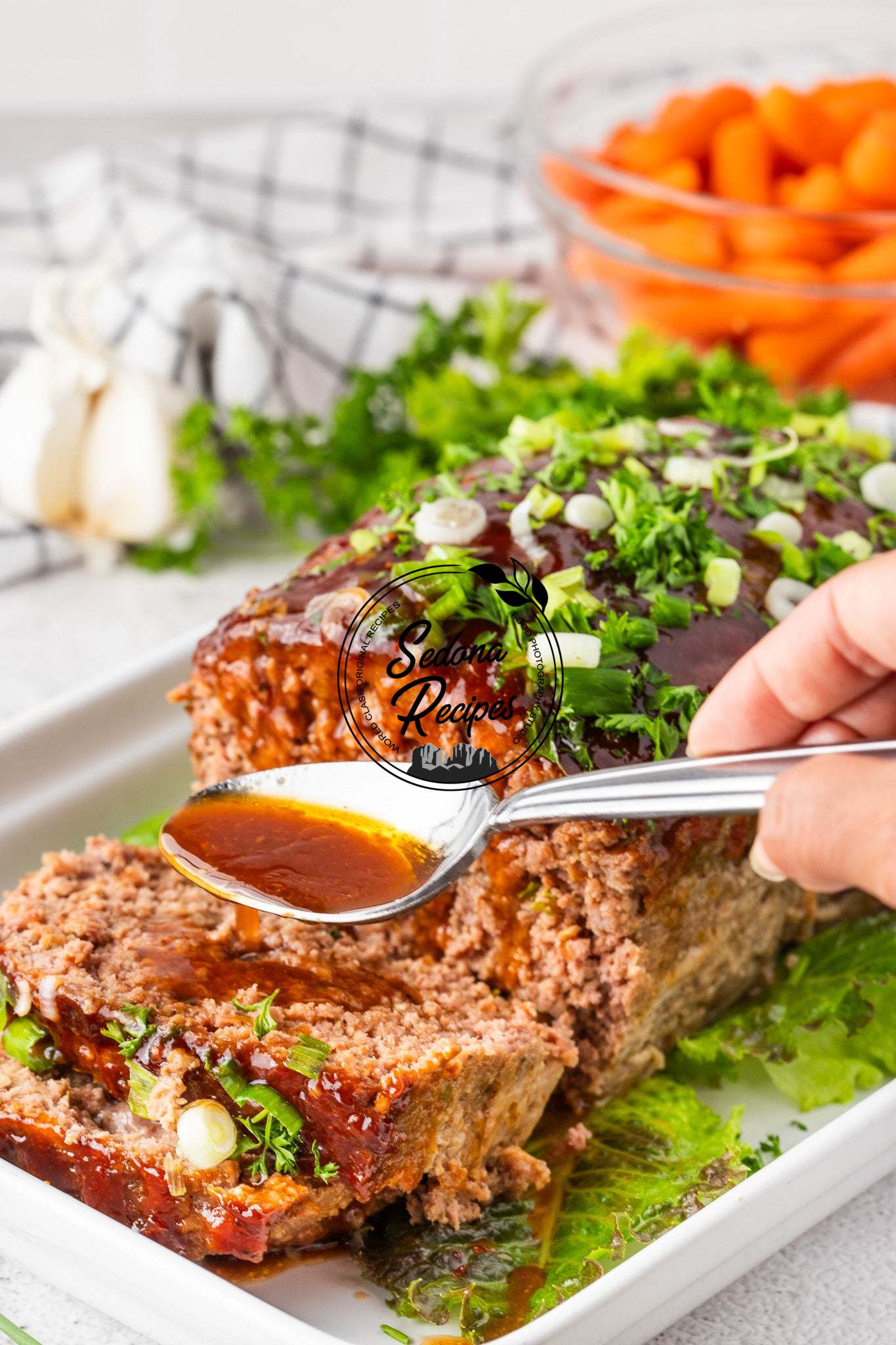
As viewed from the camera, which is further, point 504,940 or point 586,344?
point 586,344

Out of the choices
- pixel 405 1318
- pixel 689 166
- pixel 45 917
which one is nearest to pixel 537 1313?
pixel 405 1318

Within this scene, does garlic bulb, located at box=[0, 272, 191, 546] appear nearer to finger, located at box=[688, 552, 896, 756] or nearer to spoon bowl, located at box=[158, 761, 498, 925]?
spoon bowl, located at box=[158, 761, 498, 925]

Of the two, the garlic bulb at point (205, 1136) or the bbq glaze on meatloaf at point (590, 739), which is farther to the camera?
the bbq glaze on meatloaf at point (590, 739)

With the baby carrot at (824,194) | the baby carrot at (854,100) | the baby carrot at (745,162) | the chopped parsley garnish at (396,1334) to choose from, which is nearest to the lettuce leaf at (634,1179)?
the chopped parsley garnish at (396,1334)

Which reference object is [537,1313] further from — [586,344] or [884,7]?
[884,7]

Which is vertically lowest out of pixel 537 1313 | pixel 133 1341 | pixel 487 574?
pixel 133 1341

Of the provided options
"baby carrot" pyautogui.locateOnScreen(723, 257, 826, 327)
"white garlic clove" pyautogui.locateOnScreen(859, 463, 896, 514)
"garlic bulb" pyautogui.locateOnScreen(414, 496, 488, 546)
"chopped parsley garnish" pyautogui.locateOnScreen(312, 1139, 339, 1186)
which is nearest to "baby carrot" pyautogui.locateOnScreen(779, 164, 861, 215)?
"baby carrot" pyautogui.locateOnScreen(723, 257, 826, 327)

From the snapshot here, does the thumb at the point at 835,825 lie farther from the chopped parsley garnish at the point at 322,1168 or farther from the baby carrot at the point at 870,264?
the baby carrot at the point at 870,264
